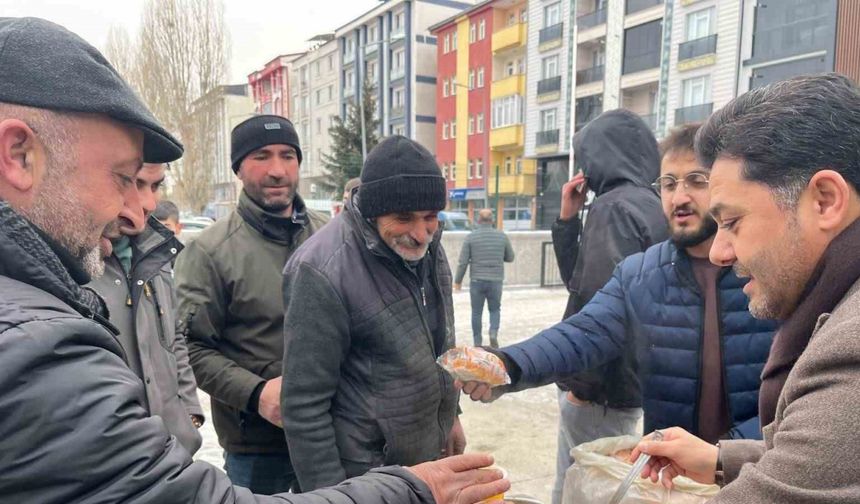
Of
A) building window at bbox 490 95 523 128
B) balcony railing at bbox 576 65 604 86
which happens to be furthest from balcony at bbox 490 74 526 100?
balcony railing at bbox 576 65 604 86

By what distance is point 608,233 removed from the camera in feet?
8.96

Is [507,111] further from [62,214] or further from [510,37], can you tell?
[62,214]

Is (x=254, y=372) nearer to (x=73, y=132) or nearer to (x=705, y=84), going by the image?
(x=73, y=132)

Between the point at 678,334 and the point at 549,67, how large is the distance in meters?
31.2


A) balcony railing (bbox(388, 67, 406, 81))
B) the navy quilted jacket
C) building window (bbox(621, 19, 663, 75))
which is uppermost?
balcony railing (bbox(388, 67, 406, 81))

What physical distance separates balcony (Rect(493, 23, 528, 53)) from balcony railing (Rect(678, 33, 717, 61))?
34.0 feet

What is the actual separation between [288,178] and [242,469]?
1.42 m

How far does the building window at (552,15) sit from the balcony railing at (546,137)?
5609 millimetres

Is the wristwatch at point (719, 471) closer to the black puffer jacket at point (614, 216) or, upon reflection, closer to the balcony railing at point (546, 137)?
the black puffer jacket at point (614, 216)

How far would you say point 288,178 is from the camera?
2.96 m

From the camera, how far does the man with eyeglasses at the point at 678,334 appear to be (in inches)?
77.6

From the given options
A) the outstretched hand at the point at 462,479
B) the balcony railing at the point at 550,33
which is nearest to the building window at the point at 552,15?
the balcony railing at the point at 550,33

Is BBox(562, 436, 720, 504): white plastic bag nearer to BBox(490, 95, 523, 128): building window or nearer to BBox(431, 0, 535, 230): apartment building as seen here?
BBox(431, 0, 535, 230): apartment building

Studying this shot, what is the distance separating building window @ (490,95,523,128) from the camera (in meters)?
33.1
